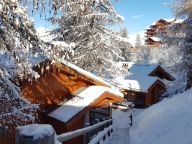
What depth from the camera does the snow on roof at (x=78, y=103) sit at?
643 inches

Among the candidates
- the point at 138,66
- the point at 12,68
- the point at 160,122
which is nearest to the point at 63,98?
the point at 160,122

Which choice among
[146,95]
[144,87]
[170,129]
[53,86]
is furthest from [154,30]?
[170,129]

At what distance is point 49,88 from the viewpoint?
17.3m

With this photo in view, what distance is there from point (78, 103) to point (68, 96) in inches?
60.3

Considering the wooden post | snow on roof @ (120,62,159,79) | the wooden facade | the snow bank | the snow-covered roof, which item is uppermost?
the wooden post

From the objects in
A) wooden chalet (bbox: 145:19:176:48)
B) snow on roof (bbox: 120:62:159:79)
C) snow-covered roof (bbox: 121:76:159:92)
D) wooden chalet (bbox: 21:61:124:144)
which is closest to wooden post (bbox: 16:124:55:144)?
wooden chalet (bbox: 21:61:124:144)

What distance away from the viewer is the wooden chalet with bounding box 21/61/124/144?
16.3 m

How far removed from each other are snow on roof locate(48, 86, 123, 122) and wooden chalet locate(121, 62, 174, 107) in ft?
56.5

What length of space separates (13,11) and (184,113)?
900 cm

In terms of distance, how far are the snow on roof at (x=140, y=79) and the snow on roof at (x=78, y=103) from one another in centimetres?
1678

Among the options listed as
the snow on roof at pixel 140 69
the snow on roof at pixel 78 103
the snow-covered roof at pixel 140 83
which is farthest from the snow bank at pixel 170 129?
the snow on roof at pixel 140 69

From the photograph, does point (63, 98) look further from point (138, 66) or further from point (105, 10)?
point (138, 66)

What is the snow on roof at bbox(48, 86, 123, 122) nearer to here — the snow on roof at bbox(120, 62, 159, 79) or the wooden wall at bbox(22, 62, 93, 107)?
the wooden wall at bbox(22, 62, 93, 107)

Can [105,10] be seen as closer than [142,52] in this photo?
Yes
